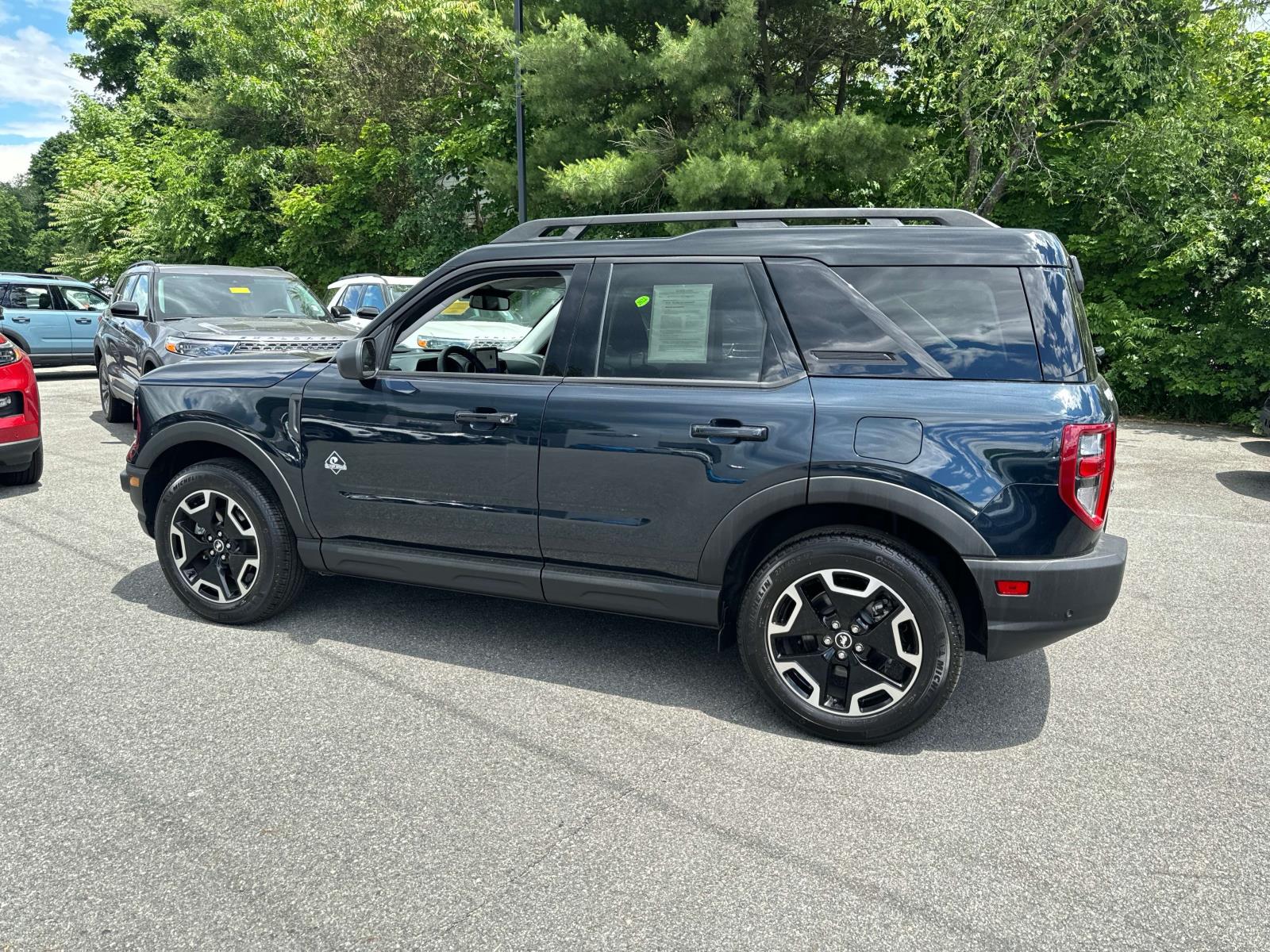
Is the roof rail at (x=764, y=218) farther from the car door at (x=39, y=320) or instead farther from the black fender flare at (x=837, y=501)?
the car door at (x=39, y=320)

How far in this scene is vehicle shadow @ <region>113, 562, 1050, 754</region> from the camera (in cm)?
379

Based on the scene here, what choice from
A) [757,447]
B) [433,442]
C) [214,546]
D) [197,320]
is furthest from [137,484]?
[197,320]

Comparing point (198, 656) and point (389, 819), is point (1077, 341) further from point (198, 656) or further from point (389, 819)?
point (198, 656)

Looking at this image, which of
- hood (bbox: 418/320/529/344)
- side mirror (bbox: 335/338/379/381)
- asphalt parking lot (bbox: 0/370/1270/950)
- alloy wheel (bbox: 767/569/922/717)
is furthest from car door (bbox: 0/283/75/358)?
alloy wheel (bbox: 767/569/922/717)

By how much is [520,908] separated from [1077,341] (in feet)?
8.52

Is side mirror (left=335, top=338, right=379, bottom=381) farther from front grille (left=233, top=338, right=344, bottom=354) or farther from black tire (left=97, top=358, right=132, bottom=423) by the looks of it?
black tire (left=97, top=358, right=132, bottom=423)

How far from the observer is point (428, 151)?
22.5 meters

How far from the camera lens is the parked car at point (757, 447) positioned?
3.33 m

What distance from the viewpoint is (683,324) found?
150 inches

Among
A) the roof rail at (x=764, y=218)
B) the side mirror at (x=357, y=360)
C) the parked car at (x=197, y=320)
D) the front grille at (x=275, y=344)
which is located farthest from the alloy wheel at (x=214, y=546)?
→ the parked car at (x=197, y=320)

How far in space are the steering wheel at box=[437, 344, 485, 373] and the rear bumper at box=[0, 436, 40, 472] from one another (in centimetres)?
477

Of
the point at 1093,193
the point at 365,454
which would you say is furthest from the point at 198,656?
the point at 1093,193

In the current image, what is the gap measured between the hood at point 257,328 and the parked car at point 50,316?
8.73 meters

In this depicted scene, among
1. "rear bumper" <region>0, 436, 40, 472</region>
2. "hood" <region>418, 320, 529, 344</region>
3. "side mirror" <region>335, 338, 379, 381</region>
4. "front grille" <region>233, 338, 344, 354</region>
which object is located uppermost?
"hood" <region>418, 320, 529, 344</region>
